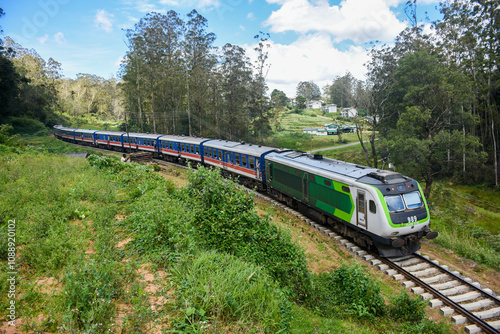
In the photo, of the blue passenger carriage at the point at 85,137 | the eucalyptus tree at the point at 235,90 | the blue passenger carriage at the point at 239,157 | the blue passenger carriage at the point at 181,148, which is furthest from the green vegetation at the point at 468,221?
the blue passenger carriage at the point at 85,137

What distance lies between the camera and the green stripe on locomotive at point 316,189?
34.8 feet

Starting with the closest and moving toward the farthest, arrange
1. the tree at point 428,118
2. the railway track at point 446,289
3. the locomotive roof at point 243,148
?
the railway track at point 446,289 < the locomotive roof at point 243,148 < the tree at point 428,118

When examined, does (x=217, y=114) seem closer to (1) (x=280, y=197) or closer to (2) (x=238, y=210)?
(1) (x=280, y=197)

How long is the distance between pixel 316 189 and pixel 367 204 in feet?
9.17

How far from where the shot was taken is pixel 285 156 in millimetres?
15430

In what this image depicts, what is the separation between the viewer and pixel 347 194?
34.2 feet

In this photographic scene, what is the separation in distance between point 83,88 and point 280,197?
82.8 meters

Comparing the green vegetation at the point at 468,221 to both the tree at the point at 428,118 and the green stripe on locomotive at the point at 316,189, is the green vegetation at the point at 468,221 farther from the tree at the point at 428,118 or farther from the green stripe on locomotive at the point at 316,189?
the green stripe on locomotive at the point at 316,189

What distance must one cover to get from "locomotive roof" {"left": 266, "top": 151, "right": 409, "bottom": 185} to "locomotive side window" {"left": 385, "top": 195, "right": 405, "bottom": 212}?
0.57 metres

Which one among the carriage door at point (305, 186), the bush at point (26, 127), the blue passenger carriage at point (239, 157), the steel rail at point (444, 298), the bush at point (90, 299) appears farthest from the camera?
the bush at point (26, 127)

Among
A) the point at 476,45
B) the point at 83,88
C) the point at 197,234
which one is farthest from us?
the point at 83,88

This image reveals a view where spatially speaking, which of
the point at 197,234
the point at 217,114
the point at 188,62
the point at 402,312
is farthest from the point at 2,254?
the point at 188,62

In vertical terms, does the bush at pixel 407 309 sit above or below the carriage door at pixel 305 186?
below

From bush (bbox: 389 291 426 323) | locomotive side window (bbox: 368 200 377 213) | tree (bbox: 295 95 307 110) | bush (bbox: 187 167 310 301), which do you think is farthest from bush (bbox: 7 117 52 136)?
tree (bbox: 295 95 307 110)
